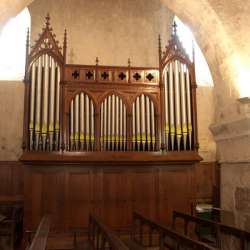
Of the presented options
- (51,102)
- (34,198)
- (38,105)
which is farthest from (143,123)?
(34,198)

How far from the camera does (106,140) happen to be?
7.65 metres

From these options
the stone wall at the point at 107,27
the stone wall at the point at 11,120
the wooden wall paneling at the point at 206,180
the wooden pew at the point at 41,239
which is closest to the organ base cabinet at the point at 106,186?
the wooden pew at the point at 41,239

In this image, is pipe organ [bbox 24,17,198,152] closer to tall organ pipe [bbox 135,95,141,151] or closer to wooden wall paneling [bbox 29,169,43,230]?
tall organ pipe [bbox 135,95,141,151]

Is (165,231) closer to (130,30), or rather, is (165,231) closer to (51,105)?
(51,105)

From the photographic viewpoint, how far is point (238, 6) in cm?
466

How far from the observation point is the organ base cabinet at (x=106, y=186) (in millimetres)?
7207

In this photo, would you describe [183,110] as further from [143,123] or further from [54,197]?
[54,197]

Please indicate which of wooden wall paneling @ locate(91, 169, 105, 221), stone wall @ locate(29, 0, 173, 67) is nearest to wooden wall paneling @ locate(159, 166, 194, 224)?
wooden wall paneling @ locate(91, 169, 105, 221)

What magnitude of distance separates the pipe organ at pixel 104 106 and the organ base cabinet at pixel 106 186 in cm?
32

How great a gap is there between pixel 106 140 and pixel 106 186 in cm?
97

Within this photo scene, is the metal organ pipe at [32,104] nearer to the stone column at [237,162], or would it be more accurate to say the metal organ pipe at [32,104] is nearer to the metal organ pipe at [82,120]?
the metal organ pipe at [82,120]

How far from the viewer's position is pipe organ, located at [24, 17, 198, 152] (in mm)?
7543

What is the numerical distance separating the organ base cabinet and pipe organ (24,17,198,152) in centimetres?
32

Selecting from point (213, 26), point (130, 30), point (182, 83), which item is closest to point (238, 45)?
point (213, 26)
